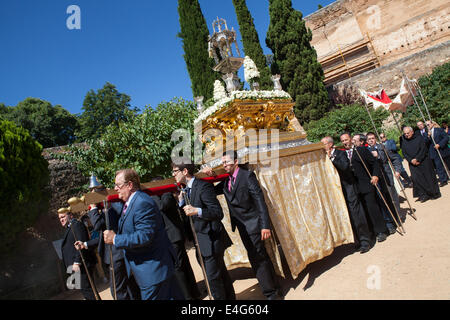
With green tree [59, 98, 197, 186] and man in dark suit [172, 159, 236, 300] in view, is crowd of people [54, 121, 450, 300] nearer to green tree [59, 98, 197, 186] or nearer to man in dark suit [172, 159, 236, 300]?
man in dark suit [172, 159, 236, 300]

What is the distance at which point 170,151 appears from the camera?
363 inches

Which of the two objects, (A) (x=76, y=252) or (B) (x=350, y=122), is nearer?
(A) (x=76, y=252)

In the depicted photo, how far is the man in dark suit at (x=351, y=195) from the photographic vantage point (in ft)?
15.7

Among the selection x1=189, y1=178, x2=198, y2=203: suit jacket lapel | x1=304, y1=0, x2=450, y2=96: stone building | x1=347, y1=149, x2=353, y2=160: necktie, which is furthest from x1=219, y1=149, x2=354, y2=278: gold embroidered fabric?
x1=304, y1=0, x2=450, y2=96: stone building

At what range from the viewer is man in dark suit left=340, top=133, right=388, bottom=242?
504 cm

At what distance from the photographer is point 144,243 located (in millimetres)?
2533

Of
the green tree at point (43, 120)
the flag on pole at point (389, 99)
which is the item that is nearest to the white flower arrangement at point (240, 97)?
the flag on pole at point (389, 99)

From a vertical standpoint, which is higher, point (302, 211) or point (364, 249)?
point (302, 211)

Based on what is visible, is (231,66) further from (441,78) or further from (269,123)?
(441,78)

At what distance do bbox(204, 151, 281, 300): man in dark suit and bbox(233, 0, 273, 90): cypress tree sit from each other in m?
14.8

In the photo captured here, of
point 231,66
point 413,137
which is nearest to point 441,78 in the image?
point 413,137

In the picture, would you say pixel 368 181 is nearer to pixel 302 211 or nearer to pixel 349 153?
pixel 349 153

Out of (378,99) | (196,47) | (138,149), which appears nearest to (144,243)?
(138,149)

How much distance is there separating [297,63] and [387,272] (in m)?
15.6
